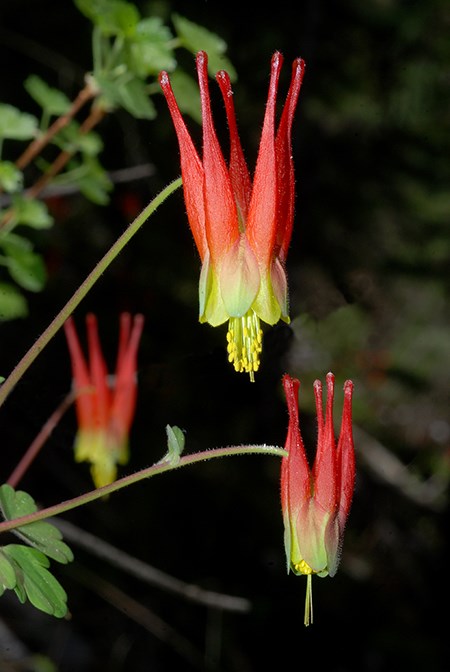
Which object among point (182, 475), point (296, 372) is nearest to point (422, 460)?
point (296, 372)

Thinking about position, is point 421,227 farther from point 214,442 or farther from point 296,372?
point 214,442

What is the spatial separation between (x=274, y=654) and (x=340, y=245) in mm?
2047

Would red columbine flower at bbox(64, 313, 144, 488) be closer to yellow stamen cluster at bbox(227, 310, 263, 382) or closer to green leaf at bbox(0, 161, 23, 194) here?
green leaf at bbox(0, 161, 23, 194)

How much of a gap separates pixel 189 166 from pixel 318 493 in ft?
1.42

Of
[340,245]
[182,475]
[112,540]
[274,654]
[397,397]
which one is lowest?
[274,654]

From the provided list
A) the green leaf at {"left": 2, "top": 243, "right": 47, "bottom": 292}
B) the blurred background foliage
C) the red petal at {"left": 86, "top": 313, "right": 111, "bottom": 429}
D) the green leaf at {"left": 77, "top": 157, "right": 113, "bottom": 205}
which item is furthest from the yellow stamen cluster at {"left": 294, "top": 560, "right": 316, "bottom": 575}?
the blurred background foliage

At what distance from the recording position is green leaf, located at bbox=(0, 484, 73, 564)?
3.68 ft

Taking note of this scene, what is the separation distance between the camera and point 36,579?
3.61ft

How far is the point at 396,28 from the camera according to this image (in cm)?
450

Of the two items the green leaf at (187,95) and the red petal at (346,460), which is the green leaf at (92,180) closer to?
the green leaf at (187,95)

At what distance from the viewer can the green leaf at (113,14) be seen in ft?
5.19

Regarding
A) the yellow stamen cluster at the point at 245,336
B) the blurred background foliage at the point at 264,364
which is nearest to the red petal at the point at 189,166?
the yellow stamen cluster at the point at 245,336

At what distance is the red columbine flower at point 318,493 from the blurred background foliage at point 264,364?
1165mm

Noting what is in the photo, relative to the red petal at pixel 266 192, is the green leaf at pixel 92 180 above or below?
above
